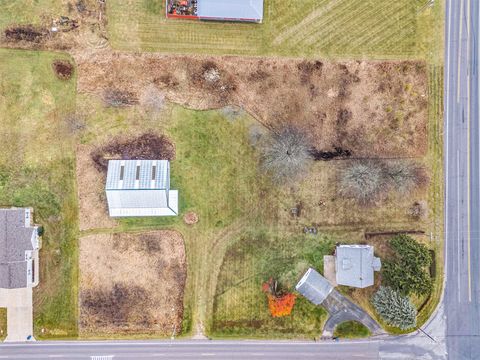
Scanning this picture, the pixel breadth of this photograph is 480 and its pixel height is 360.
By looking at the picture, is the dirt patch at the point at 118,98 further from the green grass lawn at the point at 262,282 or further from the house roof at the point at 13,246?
the green grass lawn at the point at 262,282

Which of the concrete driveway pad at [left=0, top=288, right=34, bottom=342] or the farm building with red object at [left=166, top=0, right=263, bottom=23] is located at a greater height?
the farm building with red object at [left=166, top=0, right=263, bottom=23]

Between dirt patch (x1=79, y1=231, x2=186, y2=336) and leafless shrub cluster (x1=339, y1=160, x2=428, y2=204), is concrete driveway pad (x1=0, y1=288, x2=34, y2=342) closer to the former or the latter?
dirt patch (x1=79, y1=231, x2=186, y2=336)

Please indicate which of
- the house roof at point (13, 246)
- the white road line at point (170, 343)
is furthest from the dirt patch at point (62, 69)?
the white road line at point (170, 343)

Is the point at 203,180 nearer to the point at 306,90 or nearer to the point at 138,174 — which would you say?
the point at 138,174

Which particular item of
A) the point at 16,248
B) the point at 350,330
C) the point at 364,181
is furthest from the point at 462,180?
the point at 16,248

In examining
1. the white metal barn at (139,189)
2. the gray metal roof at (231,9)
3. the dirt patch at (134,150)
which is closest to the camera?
the white metal barn at (139,189)

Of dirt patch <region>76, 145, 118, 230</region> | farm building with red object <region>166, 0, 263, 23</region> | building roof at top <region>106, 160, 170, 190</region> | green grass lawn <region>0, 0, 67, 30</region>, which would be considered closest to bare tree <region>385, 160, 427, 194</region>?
farm building with red object <region>166, 0, 263, 23</region>
